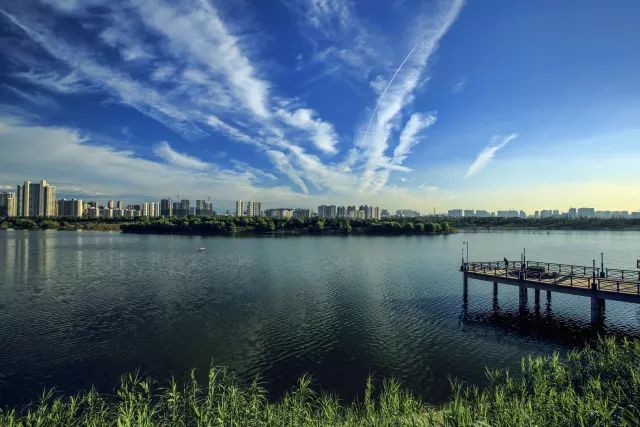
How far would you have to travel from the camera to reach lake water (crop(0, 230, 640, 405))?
23969 millimetres

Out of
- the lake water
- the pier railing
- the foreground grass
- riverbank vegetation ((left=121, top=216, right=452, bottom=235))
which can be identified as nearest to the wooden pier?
the pier railing

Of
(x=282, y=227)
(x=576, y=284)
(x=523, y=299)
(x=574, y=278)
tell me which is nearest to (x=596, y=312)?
(x=576, y=284)

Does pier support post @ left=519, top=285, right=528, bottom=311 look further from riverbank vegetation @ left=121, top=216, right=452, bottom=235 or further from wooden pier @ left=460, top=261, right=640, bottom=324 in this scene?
riverbank vegetation @ left=121, top=216, right=452, bottom=235

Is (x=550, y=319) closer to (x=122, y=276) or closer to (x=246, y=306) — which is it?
(x=246, y=306)

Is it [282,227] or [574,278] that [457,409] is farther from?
[282,227]

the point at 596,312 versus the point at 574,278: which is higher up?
the point at 574,278

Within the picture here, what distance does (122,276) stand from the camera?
2269 inches

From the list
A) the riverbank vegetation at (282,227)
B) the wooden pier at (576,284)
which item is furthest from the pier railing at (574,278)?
the riverbank vegetation at (282,227)

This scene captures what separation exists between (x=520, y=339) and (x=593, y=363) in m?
11.4

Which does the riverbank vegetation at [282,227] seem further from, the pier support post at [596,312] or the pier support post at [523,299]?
the pier support post at [596,312]

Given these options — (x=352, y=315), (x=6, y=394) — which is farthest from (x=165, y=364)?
(x=352, y=315)

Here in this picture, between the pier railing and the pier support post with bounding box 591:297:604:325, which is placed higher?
the pier railing

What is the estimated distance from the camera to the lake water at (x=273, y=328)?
23969 millimetres

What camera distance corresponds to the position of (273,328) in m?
32.5
